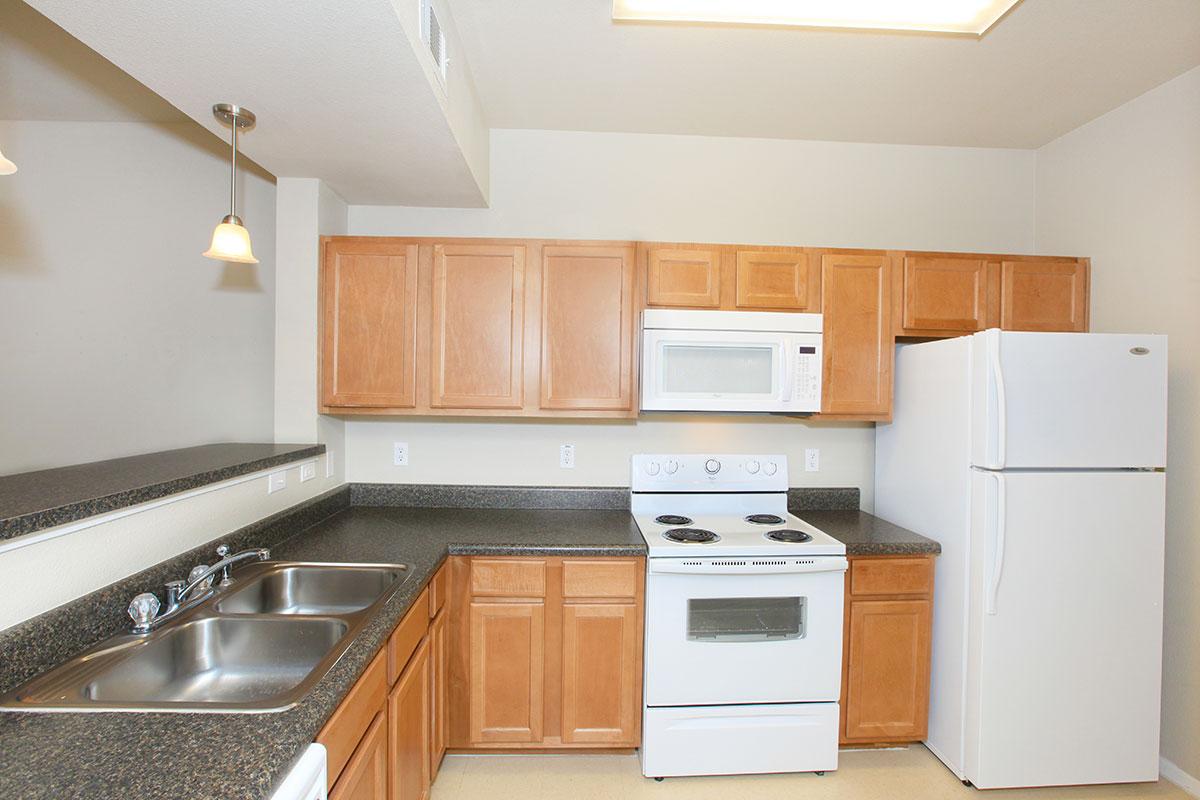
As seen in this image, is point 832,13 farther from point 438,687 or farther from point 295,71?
point 438,687

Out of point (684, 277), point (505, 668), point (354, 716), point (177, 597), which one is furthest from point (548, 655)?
point (684, 277)

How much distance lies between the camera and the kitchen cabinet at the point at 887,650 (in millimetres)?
2129

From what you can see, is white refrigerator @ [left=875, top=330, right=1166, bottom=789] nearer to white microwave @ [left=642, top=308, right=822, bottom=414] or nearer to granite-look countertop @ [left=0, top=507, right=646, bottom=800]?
white microwave @ [left=642, top=308, right=822, bottom=414]

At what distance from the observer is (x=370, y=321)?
2.33 meters

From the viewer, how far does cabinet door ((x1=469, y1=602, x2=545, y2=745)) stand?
2.05 metres

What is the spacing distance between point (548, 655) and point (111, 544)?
140cm

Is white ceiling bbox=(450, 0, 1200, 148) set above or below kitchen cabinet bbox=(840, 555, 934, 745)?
above

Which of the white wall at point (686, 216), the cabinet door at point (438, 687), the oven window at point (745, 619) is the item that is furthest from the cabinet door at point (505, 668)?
the white wall at point (686, 216)

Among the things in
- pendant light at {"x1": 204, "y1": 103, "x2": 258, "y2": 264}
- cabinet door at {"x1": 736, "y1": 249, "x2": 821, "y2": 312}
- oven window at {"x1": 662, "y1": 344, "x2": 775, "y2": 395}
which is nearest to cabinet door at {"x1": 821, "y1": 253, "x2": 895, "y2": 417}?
cabinet door at {"x1": 736, "y1": 249, "x2": 821, "y2": 312}

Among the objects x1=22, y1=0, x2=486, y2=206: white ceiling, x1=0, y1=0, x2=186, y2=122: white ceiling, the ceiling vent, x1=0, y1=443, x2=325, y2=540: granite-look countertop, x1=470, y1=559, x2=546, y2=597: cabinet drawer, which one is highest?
x1=0, y1=0, x2=186, y2=122: white ceiling

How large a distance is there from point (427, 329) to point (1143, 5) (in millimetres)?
2762

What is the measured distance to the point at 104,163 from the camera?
2340 millimetres

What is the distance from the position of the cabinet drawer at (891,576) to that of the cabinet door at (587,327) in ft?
3.75

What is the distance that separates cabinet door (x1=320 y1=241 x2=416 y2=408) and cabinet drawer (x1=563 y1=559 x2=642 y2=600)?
1.02 metres
